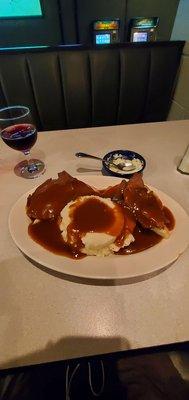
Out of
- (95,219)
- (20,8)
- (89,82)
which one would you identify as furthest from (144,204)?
(20,8)

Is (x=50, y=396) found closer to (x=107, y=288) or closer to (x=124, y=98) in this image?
(x=107, y=288)

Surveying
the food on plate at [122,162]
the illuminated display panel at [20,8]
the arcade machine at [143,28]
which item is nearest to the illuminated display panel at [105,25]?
the arcade machine at [143,28]

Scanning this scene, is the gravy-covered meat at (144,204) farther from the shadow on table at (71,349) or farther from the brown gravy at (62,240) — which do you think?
the shadow on table at (71,349)

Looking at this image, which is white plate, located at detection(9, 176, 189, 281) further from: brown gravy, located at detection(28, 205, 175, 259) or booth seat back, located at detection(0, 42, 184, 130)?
booth seat back, located at detection(0, 42, 184, 130)

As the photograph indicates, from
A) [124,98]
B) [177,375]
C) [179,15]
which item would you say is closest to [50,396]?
[177,375]

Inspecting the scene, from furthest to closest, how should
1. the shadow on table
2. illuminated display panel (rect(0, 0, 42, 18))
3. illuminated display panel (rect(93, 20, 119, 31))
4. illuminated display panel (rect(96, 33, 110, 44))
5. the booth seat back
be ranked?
illuminated display panel (rect(96, 33, 110, 44)) < illuminated display panel (rect(93, 20, 119, 31)) < illuminated display panel (rect(0, 0, 42, 18)) < the booth seat back < the shadow on table

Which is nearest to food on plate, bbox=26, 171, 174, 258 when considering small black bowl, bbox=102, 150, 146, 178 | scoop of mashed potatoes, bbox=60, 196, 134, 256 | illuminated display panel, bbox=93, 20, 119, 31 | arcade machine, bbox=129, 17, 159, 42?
scoop of mashed potatoes, bbox=60, 196, 134, 256
